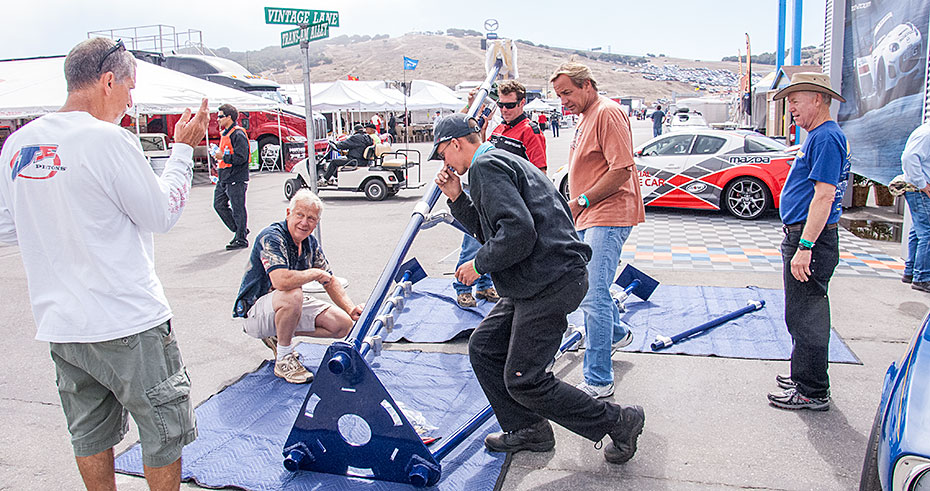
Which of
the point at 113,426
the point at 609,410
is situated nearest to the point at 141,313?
the point at 113,426

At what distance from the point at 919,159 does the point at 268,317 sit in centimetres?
601

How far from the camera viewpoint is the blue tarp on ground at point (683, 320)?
16.3ft

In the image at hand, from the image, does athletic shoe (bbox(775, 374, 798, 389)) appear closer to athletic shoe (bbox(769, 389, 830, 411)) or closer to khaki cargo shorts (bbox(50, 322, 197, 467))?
athletic shoe (bbox(769, 389, 830, 411))

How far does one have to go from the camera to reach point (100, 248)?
2.37m

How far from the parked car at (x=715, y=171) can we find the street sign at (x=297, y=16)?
711 cm

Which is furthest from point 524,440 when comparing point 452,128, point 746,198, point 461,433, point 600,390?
point 746,198

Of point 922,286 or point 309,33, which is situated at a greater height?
point 309,33

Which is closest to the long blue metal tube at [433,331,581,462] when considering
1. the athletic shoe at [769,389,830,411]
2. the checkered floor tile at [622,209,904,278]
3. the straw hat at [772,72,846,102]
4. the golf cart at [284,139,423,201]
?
the athletic shoe at [769,389,830,411]

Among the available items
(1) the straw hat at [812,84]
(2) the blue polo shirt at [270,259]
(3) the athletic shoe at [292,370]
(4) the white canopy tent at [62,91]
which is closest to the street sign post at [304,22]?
(2) the blue polo shirt at [270,259]

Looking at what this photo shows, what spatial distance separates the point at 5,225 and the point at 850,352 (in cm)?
516

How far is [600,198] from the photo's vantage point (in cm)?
392

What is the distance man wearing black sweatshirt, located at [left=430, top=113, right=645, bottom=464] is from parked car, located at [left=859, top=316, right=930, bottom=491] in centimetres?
111

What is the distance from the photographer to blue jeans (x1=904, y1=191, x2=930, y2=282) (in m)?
6.48

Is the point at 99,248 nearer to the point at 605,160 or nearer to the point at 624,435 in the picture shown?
the point at 624,435
